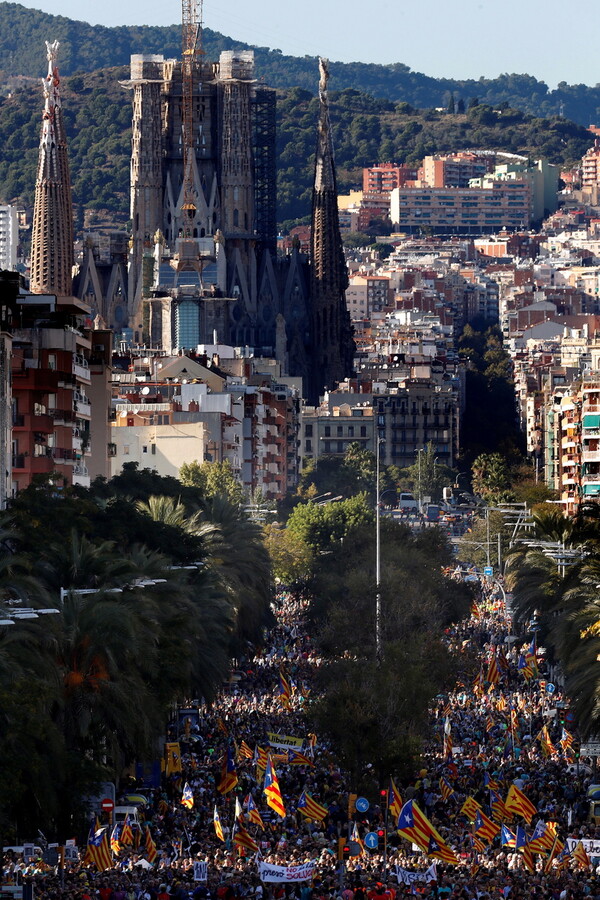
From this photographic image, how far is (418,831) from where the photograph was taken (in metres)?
54.8

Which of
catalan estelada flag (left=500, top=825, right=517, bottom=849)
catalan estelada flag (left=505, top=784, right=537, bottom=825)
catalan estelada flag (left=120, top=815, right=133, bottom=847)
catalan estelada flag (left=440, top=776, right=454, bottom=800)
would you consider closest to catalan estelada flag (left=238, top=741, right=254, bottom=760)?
catalan estelada flag (left=440, top=776, right=454, bottom=800)

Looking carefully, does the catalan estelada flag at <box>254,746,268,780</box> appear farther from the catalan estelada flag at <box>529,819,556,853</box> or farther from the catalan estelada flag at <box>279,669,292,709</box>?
the catalan estelada flag at <box>279,669,292,709</box>

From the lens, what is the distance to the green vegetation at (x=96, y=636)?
53031 millimetres

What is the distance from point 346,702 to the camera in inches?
2660

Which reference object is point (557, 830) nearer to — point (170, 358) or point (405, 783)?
point (405, 783)

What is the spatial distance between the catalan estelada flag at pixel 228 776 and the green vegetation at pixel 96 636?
6.24 ft

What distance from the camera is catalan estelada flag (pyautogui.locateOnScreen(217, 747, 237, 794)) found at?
2509 inches

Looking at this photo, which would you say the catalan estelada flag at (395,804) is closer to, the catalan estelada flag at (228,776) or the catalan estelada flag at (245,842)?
the catalan estelada flag at (245,842)

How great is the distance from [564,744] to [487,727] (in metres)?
5.83

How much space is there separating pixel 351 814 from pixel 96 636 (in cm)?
754

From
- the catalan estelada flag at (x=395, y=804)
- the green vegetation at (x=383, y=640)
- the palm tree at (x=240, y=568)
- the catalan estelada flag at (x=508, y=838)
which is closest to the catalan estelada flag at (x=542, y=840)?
the catalan estelada flag at (x=508, y=838)

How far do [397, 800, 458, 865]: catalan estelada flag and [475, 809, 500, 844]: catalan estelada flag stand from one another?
131 cm

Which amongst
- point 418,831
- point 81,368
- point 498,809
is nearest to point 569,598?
point 81,368

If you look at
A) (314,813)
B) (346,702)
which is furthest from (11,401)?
(314,813)
